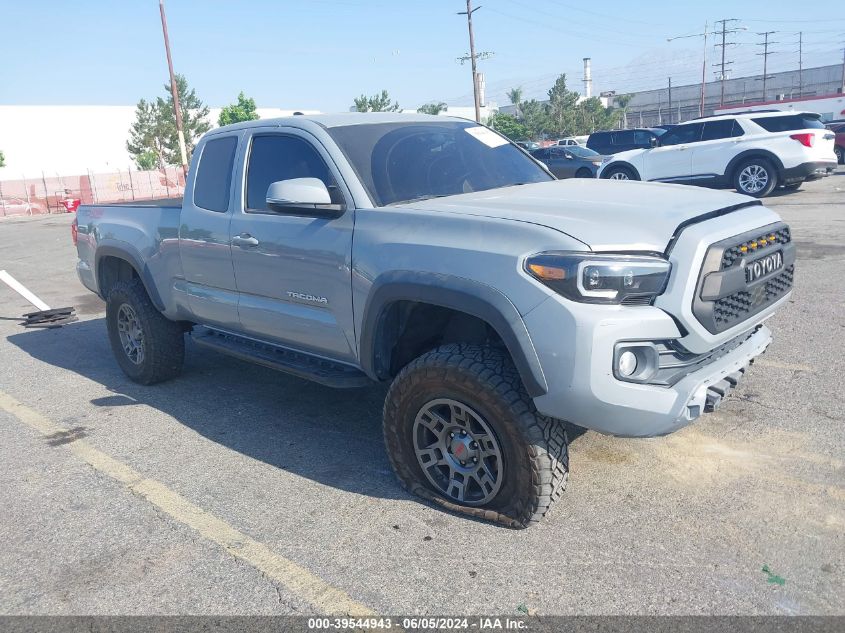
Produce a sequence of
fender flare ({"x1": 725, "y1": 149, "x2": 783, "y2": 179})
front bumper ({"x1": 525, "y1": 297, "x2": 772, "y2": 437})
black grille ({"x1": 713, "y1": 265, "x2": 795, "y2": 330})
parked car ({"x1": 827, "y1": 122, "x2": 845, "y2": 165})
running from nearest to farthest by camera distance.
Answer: front bumper ({"x1": 525, "y1": 297, "x2": 772, "y2": 437})
black grille ({"x1": 713, "y1": 265, "x2": 795, "y2": 330})
fender flare ({"x1": 725, "y1": 149, "x2": 783, "y2": 179})
parked car ({"x1": 827, "y1": 122, "x2": 845, "y2": 165})

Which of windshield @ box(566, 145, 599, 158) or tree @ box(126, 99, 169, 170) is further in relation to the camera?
tree @ box(126, 99, 169, 170)

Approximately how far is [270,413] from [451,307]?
7.37ft

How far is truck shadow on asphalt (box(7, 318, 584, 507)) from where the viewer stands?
13.5 ft

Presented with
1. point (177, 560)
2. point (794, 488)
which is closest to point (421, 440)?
point (177, 560)

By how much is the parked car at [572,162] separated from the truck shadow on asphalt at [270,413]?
49.5ft

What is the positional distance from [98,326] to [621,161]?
12.1 m

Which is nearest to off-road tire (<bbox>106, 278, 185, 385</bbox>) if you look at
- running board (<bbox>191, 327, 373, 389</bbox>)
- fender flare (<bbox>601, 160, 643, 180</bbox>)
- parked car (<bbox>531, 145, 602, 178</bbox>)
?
running board (<bbox>191, 327, 373, 389</bbox>)

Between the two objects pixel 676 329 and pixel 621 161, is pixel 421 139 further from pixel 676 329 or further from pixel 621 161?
pixel 621 161

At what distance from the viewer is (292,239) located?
4.10m

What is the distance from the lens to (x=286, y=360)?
4.41 meters

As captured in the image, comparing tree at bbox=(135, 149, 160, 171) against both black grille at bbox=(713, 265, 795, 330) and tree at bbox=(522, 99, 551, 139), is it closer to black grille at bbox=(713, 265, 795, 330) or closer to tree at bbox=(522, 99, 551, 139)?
tree at bbox=(522, 99, 551, 139)

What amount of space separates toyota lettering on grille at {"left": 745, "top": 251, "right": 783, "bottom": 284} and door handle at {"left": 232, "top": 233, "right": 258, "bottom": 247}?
2.72m

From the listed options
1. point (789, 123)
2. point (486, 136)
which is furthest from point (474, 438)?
point (789, 123)

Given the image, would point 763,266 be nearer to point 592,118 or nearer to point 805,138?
point 805,138
